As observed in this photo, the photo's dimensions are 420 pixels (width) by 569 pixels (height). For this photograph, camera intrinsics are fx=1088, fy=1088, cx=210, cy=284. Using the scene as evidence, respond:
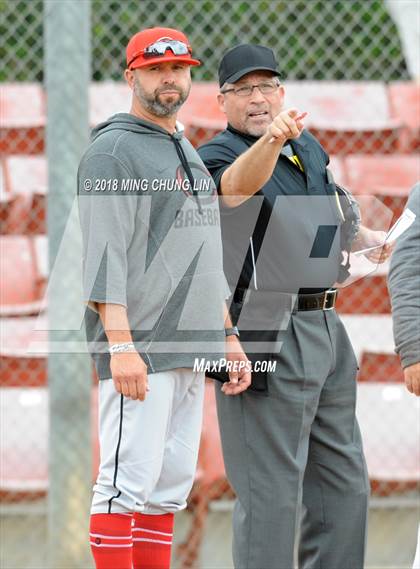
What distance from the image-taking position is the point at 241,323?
3.03 m

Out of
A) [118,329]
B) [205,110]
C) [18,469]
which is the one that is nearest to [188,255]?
[118,329]

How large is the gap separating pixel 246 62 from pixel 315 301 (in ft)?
2.25

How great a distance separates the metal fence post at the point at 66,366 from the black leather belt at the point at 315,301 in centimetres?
113

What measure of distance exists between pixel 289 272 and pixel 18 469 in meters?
1.87

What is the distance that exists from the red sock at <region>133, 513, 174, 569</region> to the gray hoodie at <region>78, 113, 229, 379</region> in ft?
1.33

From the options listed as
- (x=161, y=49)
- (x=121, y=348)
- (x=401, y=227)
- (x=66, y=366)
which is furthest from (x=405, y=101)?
(x=121, y=348)

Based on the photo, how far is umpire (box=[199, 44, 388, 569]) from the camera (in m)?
2.94

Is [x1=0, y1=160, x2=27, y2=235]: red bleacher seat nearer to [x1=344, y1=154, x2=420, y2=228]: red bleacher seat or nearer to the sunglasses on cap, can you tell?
[x1=344, y1=154, x2=420, y2=228]: red bleacher seat

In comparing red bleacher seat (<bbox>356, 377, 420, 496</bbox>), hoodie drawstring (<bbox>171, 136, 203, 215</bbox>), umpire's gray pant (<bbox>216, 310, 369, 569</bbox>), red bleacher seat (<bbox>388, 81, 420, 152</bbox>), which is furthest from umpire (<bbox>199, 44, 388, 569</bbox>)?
red bleacher seat (<bbox>388, 81, 420, 152</bbox>)

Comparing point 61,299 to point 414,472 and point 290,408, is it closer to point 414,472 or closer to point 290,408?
point 290,408

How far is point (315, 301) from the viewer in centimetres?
301

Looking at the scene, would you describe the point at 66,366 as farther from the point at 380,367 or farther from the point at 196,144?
the point at 196,144

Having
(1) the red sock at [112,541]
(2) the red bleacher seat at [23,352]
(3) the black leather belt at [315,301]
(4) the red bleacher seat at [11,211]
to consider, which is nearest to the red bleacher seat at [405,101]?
(4) the red bleacher seat at [11,211]

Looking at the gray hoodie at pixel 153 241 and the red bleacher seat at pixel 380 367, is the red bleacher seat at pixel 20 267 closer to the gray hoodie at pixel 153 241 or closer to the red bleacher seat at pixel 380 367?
the red bleacher seat at pixel 380 367
